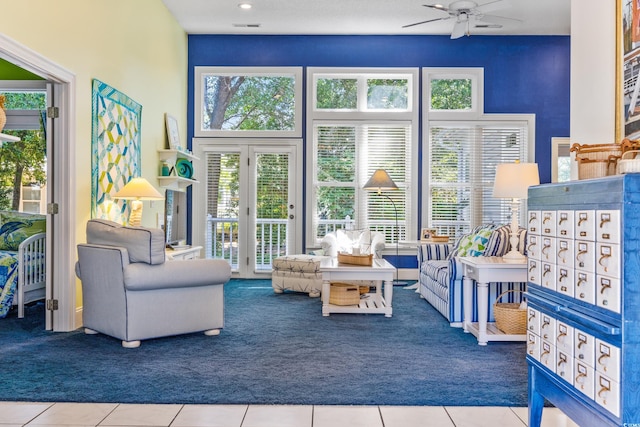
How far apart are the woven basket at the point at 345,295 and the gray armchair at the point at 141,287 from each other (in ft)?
Answer: 4.20

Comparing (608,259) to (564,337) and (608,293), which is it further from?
(564,337)

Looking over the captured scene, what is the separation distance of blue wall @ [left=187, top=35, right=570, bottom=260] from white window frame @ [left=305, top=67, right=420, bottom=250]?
0.35ft

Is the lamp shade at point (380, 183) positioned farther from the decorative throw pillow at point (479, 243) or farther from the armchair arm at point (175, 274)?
the armchair arm at point (175, 274)

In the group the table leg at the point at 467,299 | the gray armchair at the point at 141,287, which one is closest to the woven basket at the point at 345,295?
the table leg at the point at 467,299

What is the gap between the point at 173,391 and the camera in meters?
2.82

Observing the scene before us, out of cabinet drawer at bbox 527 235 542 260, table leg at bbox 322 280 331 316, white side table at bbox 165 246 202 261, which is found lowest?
table leg at bbox 322 280 331 316

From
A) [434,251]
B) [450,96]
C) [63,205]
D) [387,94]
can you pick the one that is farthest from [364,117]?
[63,205]

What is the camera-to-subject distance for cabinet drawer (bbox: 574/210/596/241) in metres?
1.80

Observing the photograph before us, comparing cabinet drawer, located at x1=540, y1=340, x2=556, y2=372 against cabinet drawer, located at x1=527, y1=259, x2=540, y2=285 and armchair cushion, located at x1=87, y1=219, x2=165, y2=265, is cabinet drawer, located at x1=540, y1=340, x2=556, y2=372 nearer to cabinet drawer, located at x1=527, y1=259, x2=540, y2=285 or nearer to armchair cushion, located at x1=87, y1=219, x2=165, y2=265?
cabinet drawer, located at x1=527, y1=259, x2=540, y2=285

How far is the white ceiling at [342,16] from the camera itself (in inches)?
252

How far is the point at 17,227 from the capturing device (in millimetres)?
5312

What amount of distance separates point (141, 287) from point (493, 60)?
6.00 metres

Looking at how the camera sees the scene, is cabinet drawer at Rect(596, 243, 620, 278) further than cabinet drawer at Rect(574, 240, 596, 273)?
No

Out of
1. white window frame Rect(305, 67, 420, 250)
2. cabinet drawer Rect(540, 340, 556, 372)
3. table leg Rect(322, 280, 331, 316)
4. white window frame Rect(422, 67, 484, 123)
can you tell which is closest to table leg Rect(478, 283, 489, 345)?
table leg Rect(322, 280, 331, 316)
